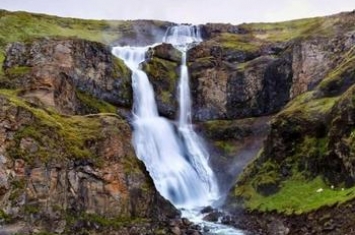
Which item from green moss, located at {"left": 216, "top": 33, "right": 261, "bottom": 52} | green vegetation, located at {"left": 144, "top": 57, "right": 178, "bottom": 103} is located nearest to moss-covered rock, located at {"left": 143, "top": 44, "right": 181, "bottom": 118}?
green vegetation, located at {"left": 144, "top": 57, "right": 178, "bottom": 103}

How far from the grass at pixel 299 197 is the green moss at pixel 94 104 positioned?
2568 centimetres

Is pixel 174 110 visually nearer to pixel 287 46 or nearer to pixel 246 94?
pixel 246 94

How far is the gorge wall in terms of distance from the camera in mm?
38375

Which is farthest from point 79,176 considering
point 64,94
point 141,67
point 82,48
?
point 141,67

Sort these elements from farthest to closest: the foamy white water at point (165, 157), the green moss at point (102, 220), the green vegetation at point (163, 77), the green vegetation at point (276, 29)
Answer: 1. the green vegetation at point (276, 29)
2. the green vegetation at point (163, 77)
3. the foamy white water at point (165, 157)
4. the green moss at point (102, 220)

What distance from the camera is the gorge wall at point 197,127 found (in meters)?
38.4

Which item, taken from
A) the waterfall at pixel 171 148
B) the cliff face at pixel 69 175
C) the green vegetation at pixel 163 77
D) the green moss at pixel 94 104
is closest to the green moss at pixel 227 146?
the waterfall at pixel 171 148

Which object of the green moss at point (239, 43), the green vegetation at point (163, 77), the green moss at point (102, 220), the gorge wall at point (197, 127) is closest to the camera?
the green moss at point (102, 220)

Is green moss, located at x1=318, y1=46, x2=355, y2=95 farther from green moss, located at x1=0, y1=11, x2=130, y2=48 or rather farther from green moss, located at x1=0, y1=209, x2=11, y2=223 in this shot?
green moss, located at x1=0, y1=11, x2=130, y2=48

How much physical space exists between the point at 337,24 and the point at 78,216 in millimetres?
53125

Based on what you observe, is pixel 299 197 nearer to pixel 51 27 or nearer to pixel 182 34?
pixel 182 34

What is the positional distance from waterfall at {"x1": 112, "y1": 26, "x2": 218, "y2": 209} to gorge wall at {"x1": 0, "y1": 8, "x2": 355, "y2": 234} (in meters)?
1.55

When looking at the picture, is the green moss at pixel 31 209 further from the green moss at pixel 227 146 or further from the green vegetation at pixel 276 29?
the green vegetation at pixel 276 29

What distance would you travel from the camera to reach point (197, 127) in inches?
2975
